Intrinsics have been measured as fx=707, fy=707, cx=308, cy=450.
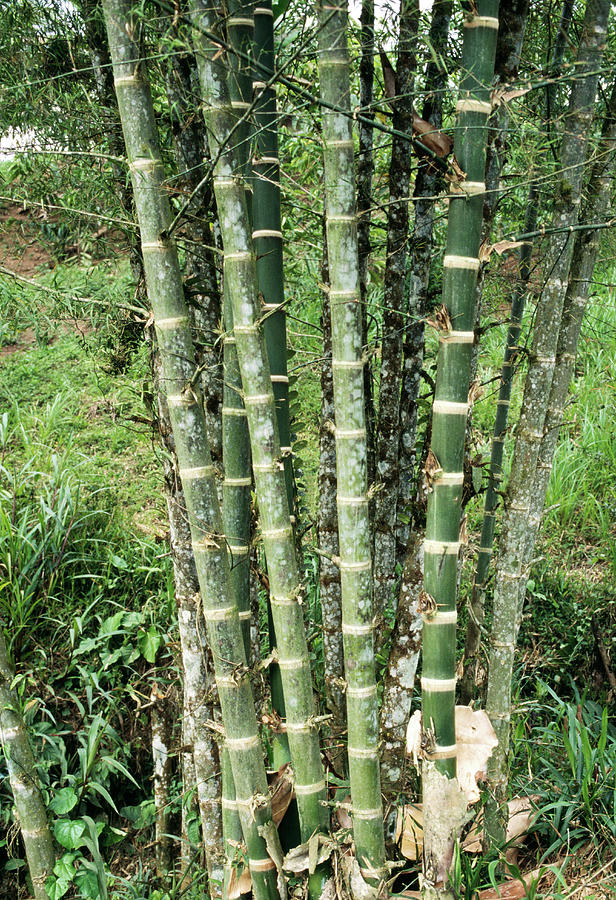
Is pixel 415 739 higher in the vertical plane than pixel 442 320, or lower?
lower

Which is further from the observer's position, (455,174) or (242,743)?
(242,743)

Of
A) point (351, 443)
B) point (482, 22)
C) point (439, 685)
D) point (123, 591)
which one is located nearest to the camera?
point (482, 22)

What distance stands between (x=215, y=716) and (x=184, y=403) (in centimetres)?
120

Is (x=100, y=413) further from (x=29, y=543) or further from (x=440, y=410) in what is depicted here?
(x=440, y=410)

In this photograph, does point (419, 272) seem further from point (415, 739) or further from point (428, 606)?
point (415, 739)

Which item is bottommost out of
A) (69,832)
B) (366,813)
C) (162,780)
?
(69,832)

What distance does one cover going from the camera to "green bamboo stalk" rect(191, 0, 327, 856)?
1515 millimetres

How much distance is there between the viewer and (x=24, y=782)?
2.39m

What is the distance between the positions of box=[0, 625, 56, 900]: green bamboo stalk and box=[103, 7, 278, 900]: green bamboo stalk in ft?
3.05

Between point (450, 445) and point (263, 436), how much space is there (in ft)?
1.46

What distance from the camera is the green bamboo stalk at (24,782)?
232cm

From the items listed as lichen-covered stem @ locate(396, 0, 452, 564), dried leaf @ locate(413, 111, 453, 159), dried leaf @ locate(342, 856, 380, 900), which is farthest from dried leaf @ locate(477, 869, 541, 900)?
dried leaf @ locate(413, 111, 453, 159)

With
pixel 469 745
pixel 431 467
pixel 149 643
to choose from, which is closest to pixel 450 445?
pixel 431 467

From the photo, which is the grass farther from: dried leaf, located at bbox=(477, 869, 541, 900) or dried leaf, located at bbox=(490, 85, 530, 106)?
dried leaf, located at bbox=(490, 85, 530, 106)
